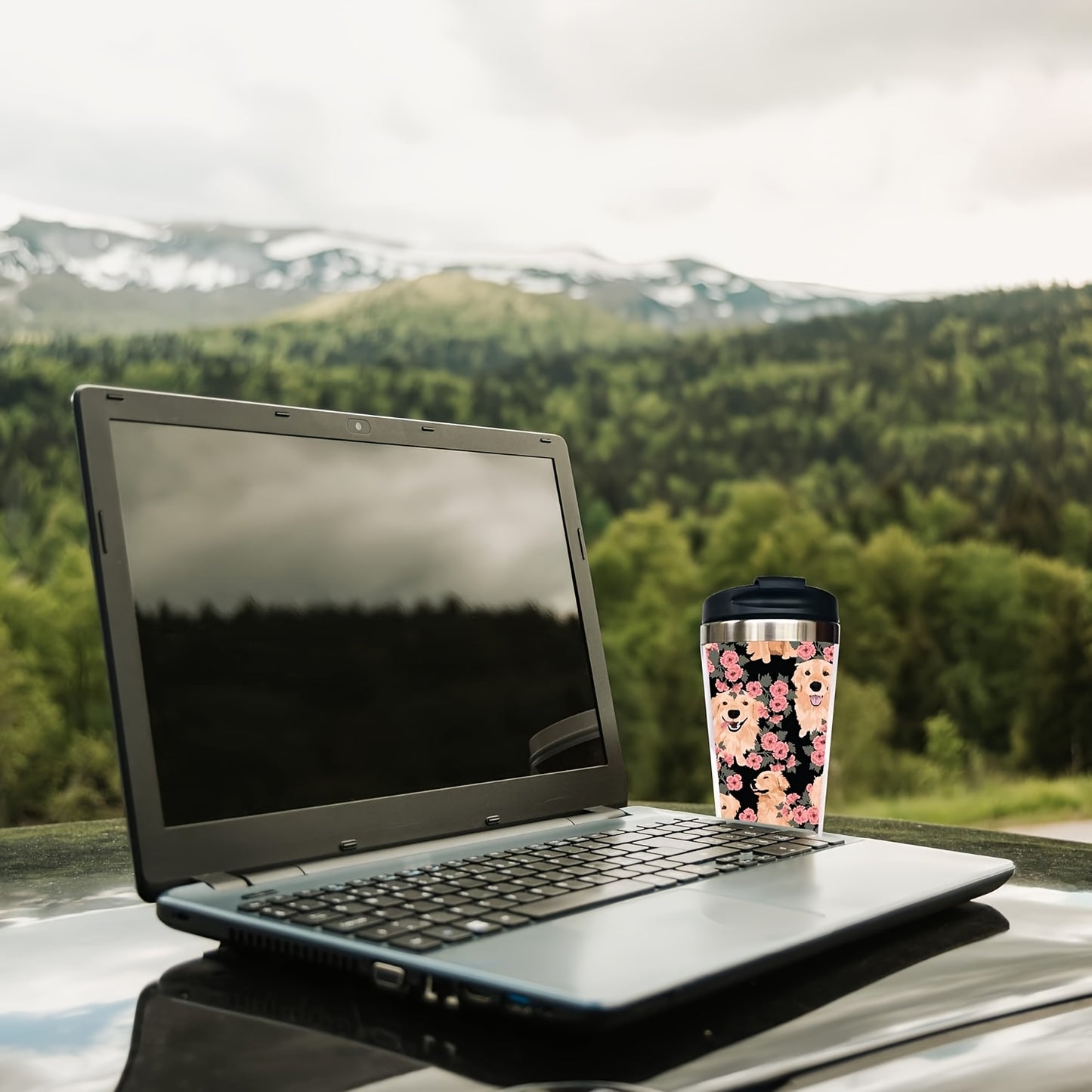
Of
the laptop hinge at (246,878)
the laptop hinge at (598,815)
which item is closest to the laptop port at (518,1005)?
the laptop hinge at (246,878)

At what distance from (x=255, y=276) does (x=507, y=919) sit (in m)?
5.37

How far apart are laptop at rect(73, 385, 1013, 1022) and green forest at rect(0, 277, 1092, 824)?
410 cm

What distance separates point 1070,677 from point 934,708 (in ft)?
2.11

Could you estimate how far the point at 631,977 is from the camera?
15.2 inches

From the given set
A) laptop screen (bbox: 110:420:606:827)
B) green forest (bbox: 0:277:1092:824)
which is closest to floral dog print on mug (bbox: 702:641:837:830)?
laptop screen (bbox: 110:420:606:827)

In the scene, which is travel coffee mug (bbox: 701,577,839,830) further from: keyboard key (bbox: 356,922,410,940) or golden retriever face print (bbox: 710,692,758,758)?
keyboard key (bbox: 356,922,410,940)

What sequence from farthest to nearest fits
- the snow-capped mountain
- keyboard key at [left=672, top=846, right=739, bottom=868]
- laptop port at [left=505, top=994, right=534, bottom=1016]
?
the snow-capped mountain → keyboard key at [left=672, top=846, right=739, bottom=868] → laptop port at [left=505, top=994, right=534, bottom=1016]

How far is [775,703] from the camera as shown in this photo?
81 cm

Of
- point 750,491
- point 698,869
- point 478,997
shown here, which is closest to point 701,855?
→ point 698,869

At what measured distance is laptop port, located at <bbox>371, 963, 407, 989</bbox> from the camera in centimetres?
41

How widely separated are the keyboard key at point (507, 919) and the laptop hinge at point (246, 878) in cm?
15

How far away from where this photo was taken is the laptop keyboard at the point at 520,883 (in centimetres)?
45

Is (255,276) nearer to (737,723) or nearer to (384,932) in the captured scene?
(737,723)

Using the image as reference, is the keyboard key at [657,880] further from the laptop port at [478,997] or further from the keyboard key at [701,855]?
the laptop port at [478,997]
